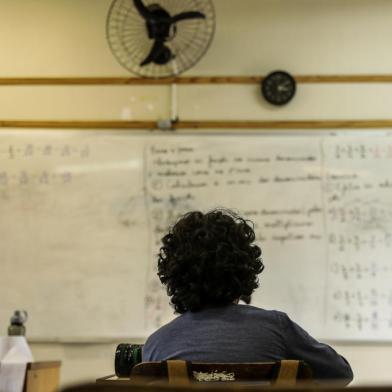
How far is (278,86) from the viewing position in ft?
10.5

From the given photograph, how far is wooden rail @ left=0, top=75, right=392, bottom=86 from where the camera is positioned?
321 centimetres

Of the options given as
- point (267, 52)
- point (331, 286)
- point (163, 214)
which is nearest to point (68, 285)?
point (163, 214)

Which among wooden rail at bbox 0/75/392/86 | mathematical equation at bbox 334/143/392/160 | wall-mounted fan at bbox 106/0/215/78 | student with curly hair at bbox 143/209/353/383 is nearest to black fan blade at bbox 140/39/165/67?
wall-mounted fan at bbox 106/0/215/78

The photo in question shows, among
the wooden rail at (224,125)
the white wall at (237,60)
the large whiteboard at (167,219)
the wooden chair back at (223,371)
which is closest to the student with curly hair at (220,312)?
the wooden chair back at (223,371)

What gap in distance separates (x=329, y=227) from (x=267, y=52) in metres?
0.99

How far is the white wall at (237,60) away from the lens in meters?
3.21

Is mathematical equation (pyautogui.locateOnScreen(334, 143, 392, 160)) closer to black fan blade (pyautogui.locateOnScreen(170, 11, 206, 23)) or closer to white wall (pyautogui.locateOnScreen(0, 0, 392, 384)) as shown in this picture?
white wall (pyautogui.locateOnScreen(0, 0, 392, 384))

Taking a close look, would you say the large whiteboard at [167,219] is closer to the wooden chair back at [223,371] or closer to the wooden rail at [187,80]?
the wooden rail at [187,80]

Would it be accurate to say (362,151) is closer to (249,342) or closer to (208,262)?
(208,262)

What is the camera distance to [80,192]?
3.14m

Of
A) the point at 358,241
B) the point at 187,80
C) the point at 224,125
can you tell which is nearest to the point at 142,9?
the point at 187,80

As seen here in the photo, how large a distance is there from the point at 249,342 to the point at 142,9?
7.19 ft

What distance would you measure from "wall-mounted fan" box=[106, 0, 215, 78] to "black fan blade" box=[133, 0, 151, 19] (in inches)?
2.9

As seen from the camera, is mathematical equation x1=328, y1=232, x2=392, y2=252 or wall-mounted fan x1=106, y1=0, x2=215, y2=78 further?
wall-mounted fan x1=106, y1=0, x2=215, y2=78
